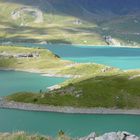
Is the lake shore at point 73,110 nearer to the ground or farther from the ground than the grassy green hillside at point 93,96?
nearer to the ground

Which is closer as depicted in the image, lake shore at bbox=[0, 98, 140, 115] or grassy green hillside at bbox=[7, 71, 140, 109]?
lake shore at bbox=[0, 98, 140, 115]

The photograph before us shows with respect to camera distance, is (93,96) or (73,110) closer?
(73,110)

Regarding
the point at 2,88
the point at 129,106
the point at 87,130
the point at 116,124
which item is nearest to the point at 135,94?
the point at 129,106

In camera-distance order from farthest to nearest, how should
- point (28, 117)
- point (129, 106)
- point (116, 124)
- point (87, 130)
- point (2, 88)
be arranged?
point (2, 88)
point (129, 106)
point (28, 117)
point (116, 124)
point (87, 130)

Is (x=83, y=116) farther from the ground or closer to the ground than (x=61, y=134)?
closer to the ground

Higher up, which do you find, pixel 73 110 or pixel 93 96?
pixel 93 96

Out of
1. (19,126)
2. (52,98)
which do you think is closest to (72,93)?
(52,98)

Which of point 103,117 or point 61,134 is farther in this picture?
point 103,117

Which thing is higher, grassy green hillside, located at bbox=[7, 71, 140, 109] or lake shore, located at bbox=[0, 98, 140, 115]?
grassy green hillside, located at bbox=[7, 71, 140, 109]

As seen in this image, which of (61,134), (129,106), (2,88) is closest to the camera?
(61,134)

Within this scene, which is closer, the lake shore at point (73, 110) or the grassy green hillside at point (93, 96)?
the lake shore at point (73, 110)

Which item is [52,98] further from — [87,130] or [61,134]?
[61,134]
